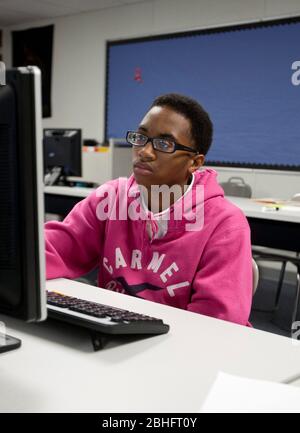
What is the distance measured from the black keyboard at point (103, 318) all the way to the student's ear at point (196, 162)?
0.61 meters

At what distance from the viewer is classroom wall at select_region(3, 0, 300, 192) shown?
15.2ft

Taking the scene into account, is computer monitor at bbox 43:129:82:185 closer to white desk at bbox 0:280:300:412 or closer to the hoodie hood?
Answer: the hoodie hood

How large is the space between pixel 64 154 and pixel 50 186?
299 millimetres

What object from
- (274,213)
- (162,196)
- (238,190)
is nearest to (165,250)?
(162,196)

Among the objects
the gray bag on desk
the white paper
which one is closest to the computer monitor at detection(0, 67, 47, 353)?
the white paper

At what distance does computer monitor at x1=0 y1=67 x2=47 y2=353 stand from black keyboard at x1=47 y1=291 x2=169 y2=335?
0.16 meters

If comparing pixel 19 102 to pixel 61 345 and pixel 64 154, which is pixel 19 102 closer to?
pixel 61 345

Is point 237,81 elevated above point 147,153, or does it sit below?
above

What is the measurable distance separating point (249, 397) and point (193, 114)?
91 centimetres

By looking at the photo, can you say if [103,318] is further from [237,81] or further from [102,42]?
[102,42]

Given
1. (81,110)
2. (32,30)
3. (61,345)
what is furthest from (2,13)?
(61,345)

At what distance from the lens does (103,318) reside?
36.4 inches

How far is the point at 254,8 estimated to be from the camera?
4734mm

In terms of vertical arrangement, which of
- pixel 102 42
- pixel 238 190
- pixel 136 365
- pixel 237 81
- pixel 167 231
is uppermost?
pixel 102 42
